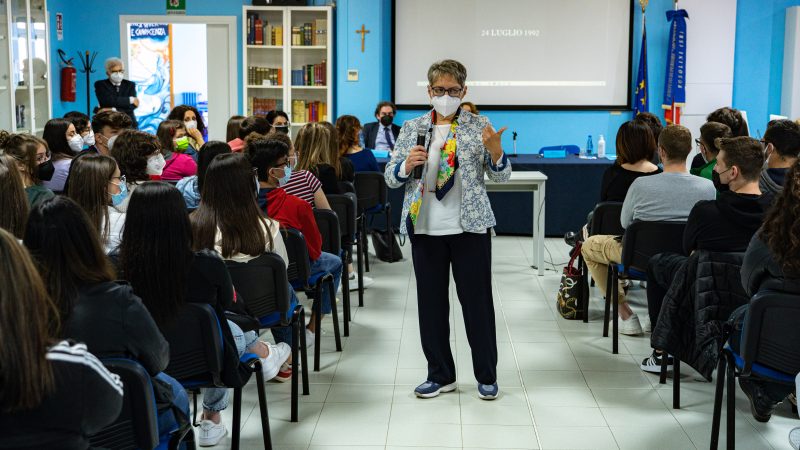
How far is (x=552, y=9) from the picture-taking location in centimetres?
998

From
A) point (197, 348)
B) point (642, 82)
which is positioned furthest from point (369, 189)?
point (642, 82)

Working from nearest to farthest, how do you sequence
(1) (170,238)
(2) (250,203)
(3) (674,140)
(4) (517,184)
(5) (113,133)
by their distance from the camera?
(1) (170,238), (2) (250,203), (3) (674,140), (5) (113,133), (4) (517,184)

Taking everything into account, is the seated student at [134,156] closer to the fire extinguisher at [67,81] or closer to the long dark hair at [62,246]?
the long dark hair at [62,246]

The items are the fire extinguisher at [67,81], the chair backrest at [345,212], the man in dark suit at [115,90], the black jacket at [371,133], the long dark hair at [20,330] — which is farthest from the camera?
the fire extinguisher at [67,81]

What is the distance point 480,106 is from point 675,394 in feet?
21.5

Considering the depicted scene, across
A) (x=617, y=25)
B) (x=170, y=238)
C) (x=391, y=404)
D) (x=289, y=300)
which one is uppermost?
(x=617, y=25)

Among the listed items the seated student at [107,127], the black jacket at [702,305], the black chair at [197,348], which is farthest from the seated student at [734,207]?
the seated student at [107,127]

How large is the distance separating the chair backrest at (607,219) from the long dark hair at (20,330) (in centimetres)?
400

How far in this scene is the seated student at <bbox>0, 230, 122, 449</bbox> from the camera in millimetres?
1696

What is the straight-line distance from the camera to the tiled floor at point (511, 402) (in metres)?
3.70

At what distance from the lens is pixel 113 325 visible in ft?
7.49

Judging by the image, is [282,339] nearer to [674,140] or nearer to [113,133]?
[674,140]

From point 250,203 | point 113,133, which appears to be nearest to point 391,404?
point 250,203

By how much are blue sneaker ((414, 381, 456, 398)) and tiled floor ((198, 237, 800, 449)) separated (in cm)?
4
